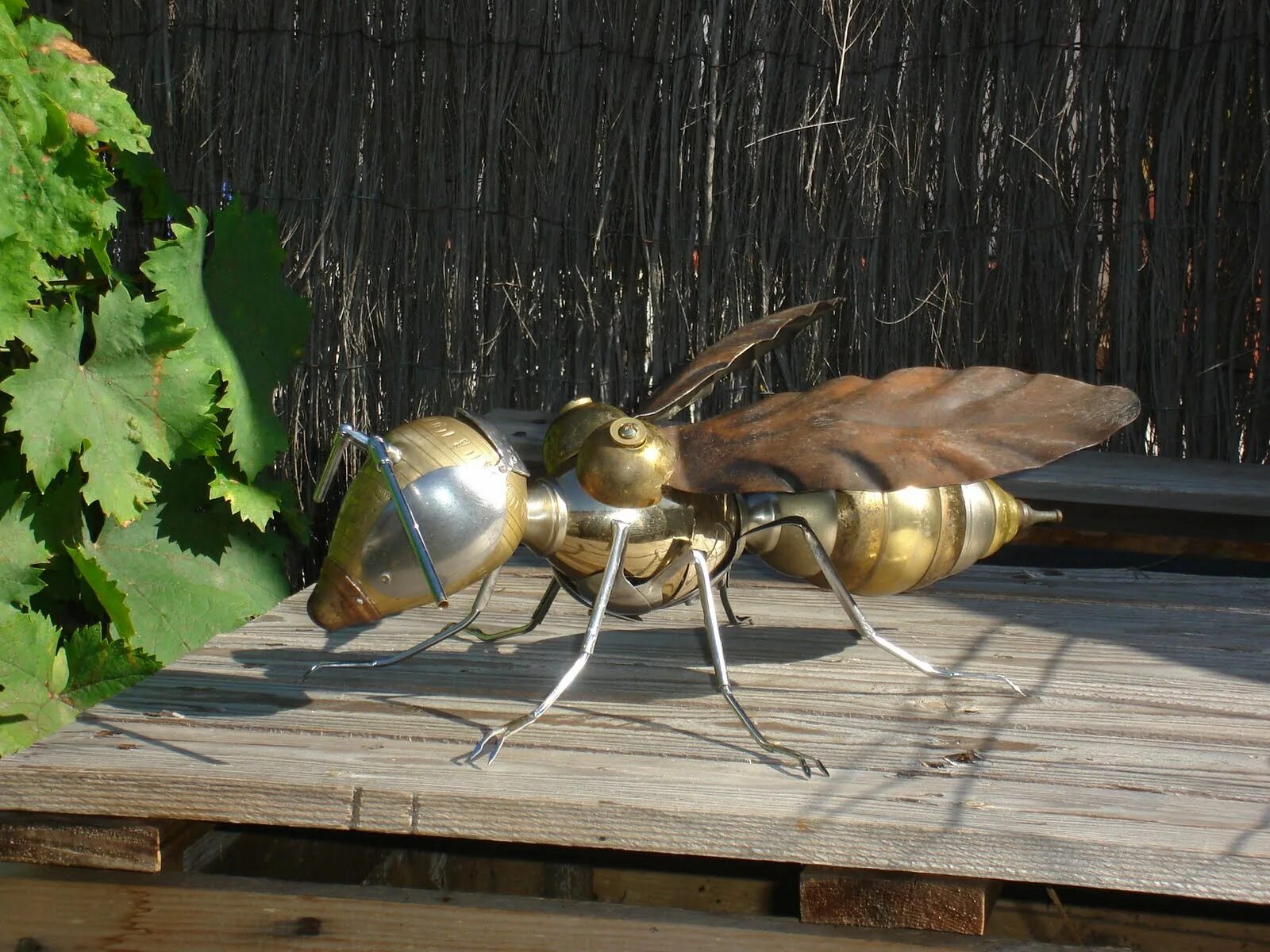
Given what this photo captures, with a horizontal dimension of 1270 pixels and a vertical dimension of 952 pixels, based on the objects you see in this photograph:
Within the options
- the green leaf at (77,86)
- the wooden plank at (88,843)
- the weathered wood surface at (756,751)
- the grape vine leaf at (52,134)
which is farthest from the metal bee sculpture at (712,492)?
the green leaf at (77,86)

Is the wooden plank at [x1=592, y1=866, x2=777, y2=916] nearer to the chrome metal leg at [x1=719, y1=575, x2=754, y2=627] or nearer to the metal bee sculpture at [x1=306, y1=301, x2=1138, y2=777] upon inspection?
the chrome metal leg at [x1=719, y1=575, x2=754, y2=627]

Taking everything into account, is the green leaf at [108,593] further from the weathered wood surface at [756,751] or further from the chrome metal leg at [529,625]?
the chrome metal leg at [529,625]

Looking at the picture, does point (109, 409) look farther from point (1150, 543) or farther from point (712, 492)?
point (1150, 543)

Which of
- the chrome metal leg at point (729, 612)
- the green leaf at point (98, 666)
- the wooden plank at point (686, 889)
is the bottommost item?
the wooden plank at point (686, 889)

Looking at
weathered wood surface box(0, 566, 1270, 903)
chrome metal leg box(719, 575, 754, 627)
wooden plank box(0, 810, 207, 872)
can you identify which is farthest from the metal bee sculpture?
wooden plank box(0, 810, 207, 872)

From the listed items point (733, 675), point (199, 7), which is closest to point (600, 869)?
point (733, 675)
